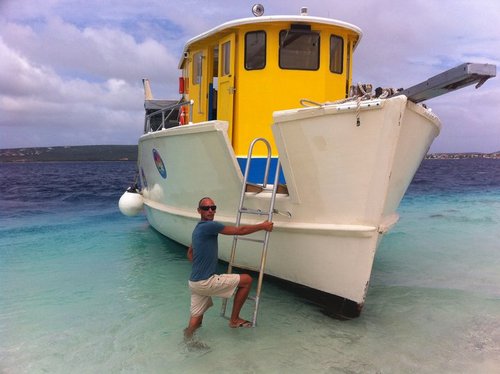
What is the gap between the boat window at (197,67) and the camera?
7837 millimetres

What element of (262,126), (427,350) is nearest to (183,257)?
(262,126)

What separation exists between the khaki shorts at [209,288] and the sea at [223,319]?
1.22 feet

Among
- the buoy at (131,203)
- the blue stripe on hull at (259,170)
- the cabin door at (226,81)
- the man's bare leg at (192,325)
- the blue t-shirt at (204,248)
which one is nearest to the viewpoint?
the blue t-shirt at (204,248)

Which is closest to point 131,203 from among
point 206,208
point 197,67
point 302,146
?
point 197,67

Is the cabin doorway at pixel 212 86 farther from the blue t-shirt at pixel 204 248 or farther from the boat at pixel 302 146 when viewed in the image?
the blue t-shirt at pixel 204 248

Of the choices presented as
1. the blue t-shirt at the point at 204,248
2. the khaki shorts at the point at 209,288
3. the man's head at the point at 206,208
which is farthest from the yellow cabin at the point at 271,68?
the khaki shorts at the point at 209,288

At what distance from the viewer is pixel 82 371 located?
4113 mm

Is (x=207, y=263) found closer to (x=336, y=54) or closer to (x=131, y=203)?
(x=336, y=54)

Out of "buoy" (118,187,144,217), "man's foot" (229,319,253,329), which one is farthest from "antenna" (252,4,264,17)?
"buoy" (118,187,144,217)

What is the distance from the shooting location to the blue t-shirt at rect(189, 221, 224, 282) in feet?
14.4

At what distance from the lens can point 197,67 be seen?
7.98m

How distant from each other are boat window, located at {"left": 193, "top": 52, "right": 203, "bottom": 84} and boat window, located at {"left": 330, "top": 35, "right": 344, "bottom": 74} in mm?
2289

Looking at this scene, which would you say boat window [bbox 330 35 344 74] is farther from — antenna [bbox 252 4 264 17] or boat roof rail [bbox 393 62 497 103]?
boat roof rail [bbox 393 62 497 103]

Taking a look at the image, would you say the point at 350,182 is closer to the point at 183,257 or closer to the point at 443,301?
the point at 443,301
